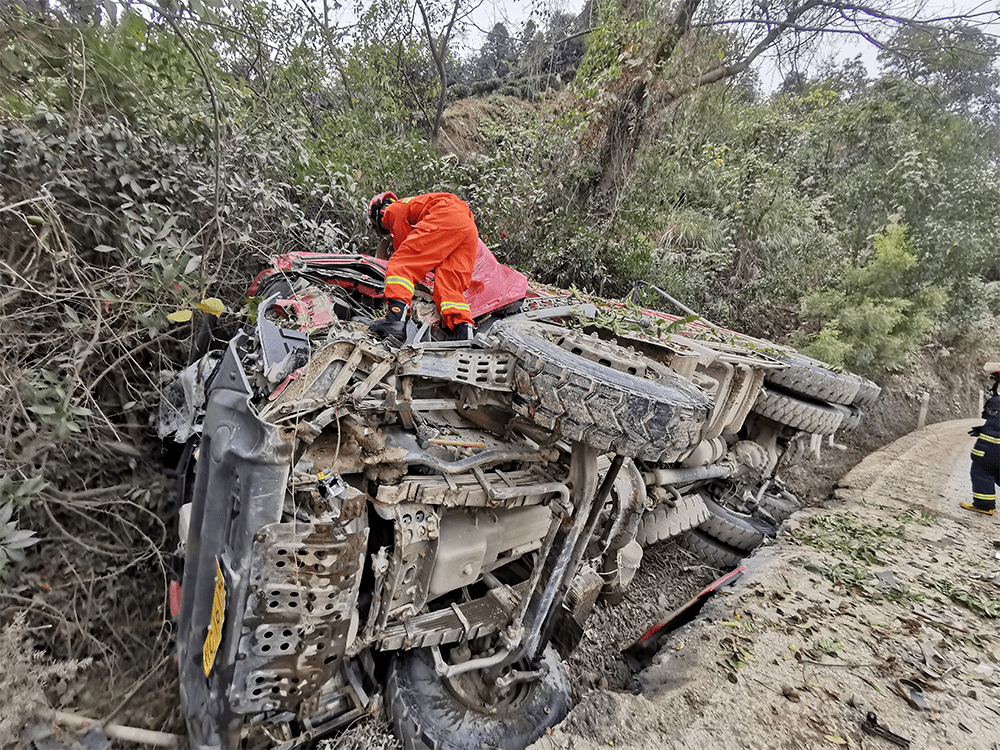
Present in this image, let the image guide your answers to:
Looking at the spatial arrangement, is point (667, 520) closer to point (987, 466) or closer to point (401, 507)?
point (401, 507)

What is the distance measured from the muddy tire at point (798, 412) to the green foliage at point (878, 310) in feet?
14.4

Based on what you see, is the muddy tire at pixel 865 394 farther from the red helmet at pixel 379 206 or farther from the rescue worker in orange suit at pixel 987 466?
the red helmet at pixel 379 206

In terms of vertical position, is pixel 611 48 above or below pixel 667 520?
above

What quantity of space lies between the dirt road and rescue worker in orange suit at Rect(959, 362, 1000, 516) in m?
0.83

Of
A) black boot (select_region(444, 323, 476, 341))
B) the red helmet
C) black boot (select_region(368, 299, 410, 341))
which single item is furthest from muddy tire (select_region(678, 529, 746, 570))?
the red helmet

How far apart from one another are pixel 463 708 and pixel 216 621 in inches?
43.3

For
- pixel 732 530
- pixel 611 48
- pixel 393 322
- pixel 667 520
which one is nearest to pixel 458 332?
pixel 393 322

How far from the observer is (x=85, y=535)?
7.52 feet

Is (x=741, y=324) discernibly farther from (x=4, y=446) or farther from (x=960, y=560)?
(x=4, y=446)

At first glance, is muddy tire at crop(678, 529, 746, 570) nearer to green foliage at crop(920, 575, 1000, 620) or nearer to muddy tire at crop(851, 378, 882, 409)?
green foliage at crop(920, 575, 1000, 620)

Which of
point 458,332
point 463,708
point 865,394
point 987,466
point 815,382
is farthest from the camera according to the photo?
point 987,466

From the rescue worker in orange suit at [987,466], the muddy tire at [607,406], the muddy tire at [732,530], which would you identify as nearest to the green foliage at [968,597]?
the muddy tire at [732,530]

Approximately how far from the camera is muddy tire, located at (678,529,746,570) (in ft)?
12.2

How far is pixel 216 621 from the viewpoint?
145cm
